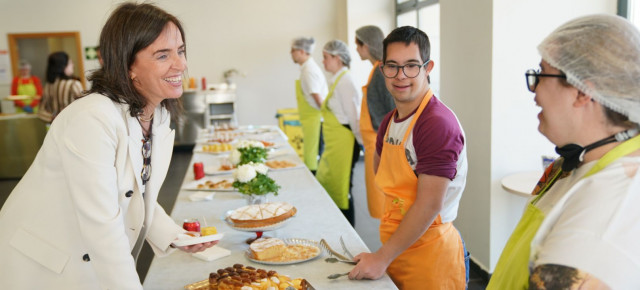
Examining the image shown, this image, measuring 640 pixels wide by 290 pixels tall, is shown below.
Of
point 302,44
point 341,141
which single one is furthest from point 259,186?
point 302,44

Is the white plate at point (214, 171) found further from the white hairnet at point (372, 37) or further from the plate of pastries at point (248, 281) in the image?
the plate of pastries at point (248, 281)

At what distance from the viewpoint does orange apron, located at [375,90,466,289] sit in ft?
6.04

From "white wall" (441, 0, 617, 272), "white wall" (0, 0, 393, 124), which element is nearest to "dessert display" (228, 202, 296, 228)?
"white wall" (441, 0, 617, 272)

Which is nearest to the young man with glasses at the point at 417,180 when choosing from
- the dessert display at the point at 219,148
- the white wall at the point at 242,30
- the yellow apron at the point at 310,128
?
the dessert display at the point at 219,148

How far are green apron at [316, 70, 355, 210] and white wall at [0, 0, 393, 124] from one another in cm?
512

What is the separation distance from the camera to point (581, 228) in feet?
3.23

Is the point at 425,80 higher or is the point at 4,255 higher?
the point at 425,80

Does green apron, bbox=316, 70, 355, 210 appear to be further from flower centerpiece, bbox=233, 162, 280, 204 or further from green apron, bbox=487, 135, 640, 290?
green apron, bbox=487, 135, 640, 290

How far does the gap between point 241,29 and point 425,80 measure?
25.7 feet

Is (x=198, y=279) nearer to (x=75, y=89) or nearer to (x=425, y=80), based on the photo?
(x=425, y=80)

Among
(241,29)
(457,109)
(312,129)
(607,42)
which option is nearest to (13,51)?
(241,29)

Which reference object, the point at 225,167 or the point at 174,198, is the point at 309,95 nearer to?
the point at 225,167

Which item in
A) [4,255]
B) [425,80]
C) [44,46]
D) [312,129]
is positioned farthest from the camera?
[44,46]

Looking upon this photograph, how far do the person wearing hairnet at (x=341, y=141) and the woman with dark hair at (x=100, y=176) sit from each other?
2.49 meters
